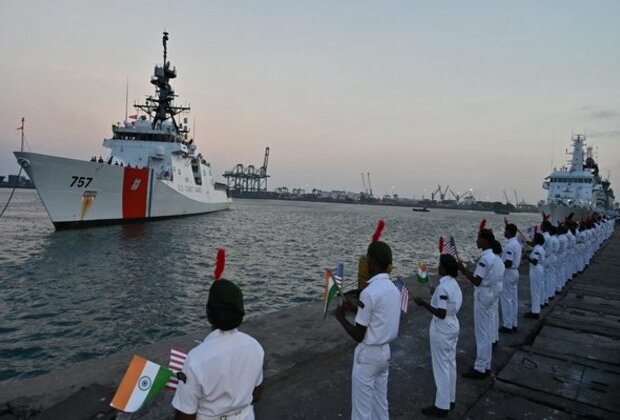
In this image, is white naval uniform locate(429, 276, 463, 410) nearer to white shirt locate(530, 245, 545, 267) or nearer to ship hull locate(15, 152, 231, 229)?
white shirt locate(530, 245, 545, 267)

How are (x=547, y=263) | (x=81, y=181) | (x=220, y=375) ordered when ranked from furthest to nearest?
1. (x=81, y=181)
2. (x=547, y=263)
3. (x=220, y=375)

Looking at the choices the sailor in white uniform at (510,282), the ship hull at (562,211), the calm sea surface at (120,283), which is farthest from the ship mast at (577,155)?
the sailor in white uniform at (510,282)

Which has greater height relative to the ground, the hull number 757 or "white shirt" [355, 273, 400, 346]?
the hull number 757

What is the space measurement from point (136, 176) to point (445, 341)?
28549mm

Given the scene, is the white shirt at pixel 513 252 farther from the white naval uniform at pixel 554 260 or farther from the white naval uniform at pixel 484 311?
the white naval uniform at pixel 554 260

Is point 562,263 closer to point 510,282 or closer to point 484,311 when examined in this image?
point 510,282

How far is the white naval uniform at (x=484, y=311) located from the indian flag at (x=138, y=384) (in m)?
4.23

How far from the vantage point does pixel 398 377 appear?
4.87 m

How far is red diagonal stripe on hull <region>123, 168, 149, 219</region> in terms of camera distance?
28.1 meters

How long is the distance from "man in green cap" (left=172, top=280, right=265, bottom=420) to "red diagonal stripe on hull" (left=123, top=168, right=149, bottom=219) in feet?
92.7

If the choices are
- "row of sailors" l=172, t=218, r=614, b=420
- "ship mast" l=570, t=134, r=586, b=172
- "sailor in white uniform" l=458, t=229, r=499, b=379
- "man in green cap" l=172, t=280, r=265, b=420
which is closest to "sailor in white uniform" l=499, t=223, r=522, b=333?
"row of sailors" l=172, t=218, r=614, b=420

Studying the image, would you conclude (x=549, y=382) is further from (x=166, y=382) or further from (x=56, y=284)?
(x=56, y=284)

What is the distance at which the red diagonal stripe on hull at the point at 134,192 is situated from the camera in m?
28.1

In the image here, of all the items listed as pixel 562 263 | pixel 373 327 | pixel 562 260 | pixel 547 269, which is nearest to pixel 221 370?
pixel 373 327
